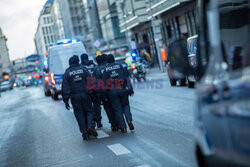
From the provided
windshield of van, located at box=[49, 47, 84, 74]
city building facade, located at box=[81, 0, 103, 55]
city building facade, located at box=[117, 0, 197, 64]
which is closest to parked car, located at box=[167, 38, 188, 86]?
windshield of van, located at box=[49, 47, 84, 74]

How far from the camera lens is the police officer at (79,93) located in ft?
32.8

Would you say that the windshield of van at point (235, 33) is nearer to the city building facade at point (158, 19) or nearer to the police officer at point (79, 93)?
the police officer at point (79, 93)

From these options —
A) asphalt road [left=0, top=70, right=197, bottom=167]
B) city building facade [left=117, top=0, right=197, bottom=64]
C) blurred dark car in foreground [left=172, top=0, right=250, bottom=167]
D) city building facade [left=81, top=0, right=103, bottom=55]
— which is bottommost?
asphalt road [left=0, top=70, right=197, bottom=167]

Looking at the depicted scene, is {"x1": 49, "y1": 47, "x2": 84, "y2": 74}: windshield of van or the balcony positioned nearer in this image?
{"x1": 49, "y1": 47, "x2": 84, "y2": 74}: windshield of van

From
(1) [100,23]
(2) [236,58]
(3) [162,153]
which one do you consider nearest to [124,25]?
(1) [100,23]

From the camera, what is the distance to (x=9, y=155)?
Answer: 381 inches

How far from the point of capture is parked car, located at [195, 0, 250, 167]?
3.19 meters

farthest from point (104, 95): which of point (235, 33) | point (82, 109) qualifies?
point (235, 33)

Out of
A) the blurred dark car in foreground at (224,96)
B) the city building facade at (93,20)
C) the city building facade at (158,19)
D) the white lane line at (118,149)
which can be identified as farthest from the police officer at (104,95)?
the city building facade at (93,20)

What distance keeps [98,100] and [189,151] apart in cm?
449

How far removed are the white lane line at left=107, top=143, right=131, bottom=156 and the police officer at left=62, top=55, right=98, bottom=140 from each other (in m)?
1.44

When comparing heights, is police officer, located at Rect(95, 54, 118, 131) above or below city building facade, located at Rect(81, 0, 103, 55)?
below

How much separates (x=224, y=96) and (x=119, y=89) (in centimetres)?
680

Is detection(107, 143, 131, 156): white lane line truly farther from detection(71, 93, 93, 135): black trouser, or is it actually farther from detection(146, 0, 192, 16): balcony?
detection(146, 0, 192, 16): balcony
